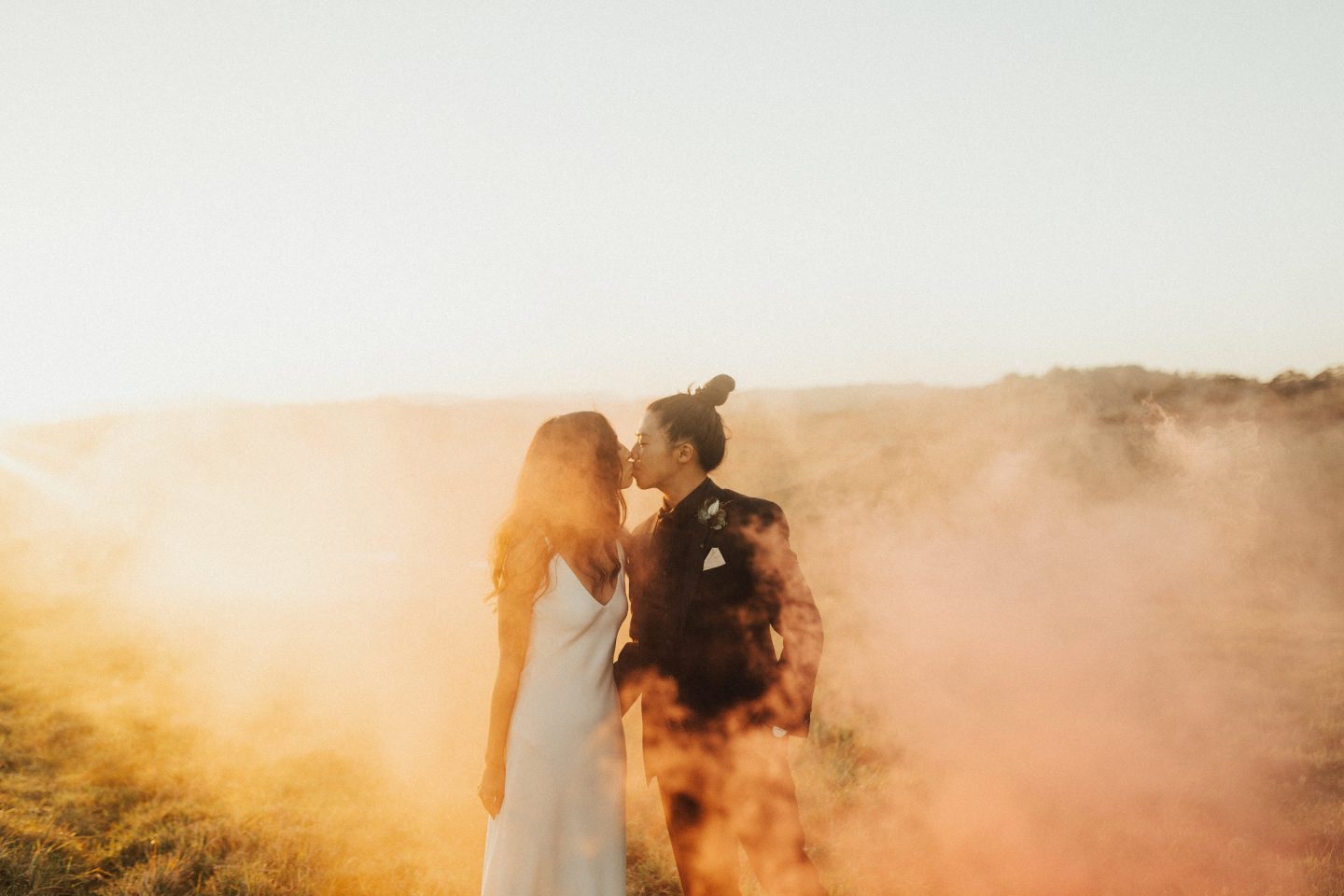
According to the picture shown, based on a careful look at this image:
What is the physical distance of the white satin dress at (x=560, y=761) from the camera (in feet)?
7.90

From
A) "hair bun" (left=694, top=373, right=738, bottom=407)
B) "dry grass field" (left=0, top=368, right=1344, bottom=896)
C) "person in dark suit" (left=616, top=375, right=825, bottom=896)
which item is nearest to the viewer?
"person in dark suit" (left=616, top=375, right=825, bottom=896)

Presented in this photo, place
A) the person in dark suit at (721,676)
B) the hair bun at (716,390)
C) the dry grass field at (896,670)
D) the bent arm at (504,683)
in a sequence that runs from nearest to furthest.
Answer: the bent arm at (504,683), the person in dark suit at (721,676), the hair bun at (716,390), the dry grass field at (896,670)

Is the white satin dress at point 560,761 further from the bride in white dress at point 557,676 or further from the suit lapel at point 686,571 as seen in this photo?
the suit lapel at point 686,571

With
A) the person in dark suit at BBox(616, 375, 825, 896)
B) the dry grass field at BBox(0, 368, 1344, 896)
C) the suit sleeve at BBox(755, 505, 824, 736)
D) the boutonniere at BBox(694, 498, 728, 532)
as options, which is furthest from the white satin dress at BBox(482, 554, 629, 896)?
the dry grass field at BBox(0, 368, 1344, 896)

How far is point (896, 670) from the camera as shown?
21.6 ft

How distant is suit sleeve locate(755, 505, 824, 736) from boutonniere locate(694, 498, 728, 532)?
0.44 ft

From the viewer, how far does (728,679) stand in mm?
2615

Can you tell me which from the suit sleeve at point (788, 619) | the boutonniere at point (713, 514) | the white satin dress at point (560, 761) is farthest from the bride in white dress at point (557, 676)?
the suit sleeve at point (788, 619)

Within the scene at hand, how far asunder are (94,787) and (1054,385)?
12.2 meters

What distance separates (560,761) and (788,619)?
836 mm

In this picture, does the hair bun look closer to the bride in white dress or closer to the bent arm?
the bride in white dress

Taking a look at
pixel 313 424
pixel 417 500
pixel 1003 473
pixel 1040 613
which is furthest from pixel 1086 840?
pixel 313 424

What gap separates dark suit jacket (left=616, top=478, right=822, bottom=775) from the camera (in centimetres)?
260

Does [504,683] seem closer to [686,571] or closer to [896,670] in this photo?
[686,571]
